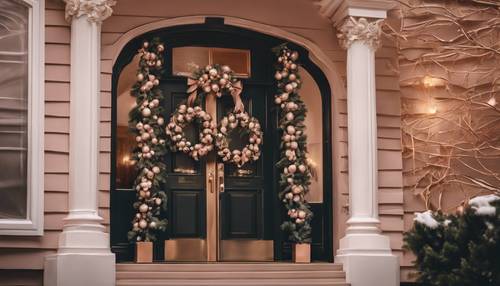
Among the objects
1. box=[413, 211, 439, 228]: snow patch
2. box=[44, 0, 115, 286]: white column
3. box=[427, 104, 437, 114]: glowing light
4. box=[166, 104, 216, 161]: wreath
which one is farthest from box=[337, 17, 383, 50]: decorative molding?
box=[413, 211, 439, 228]: snow patch

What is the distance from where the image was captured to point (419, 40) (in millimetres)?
12359

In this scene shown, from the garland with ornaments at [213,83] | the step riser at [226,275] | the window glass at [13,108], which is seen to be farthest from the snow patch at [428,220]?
the garland with ornaments at [213,83]

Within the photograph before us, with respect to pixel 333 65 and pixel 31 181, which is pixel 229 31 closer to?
pixel 333 65

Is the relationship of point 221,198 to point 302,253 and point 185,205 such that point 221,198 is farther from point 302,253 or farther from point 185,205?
point 302,253

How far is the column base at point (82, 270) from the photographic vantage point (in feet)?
33.4

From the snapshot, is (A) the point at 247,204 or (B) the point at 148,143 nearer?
(B) the point at 148,143

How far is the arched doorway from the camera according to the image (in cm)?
1197

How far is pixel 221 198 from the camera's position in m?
12.2

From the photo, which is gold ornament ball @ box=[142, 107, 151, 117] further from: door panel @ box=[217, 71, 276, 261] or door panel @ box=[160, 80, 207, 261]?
door panel @ box=[217, 71, 276, 261]

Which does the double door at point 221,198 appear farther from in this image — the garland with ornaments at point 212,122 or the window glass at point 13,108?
the window glass at point 13,108

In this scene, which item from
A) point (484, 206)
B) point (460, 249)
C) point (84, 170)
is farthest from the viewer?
point (84, 170)

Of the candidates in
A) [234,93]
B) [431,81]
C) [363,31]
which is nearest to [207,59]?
[234,93]

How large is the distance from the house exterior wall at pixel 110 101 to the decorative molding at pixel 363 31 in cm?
61

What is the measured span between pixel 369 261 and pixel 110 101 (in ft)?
11.4
